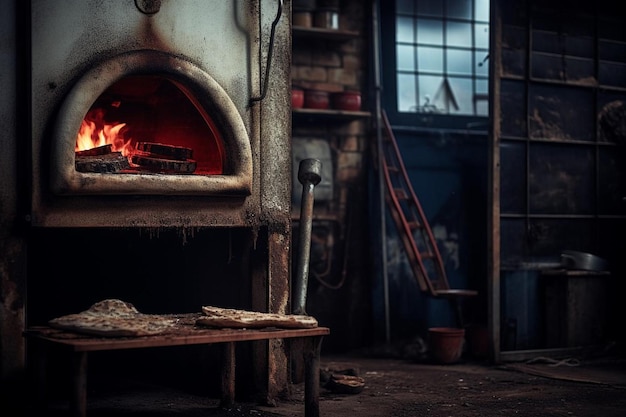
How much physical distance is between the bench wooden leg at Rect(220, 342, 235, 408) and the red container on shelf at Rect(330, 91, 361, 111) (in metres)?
3.34

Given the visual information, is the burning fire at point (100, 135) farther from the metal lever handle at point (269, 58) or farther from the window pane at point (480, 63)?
the window pane at point (480, 63)

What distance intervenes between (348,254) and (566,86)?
2.40 meters

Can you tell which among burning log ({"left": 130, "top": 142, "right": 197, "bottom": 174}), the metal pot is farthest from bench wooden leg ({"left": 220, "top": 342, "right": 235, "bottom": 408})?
the metal pot

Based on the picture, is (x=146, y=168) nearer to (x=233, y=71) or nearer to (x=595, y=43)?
(x=233, y=71)

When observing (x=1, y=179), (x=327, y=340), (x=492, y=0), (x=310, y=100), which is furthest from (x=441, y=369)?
(x=1, y=179)

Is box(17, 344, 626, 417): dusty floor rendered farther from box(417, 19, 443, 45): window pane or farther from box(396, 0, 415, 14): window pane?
box(396, 0, 415, 14): window pane

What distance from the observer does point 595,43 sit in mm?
7500

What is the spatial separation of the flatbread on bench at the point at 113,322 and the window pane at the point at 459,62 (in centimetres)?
501

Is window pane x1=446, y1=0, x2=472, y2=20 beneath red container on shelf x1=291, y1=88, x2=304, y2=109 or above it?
above

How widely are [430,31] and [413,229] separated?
195cm

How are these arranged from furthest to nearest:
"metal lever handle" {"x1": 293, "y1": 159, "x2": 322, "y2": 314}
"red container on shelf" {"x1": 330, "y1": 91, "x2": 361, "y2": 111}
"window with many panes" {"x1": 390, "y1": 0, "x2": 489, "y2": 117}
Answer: "window with many panes" {"x1": 390, "y1": 0, "x2": 489, "y2": 117}, "red container on shelf" {"x1": 330, "y1": 91, "x2": 361, "y2": 111}, "metal lever handle" {"x1": 293, "y1": 159, "x2": 322, "y2": 314}

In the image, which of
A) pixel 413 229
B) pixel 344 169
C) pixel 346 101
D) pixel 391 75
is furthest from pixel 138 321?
pixel 391 75

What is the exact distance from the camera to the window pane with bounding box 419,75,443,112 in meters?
8.26

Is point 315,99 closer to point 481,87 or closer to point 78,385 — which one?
point 481,87
